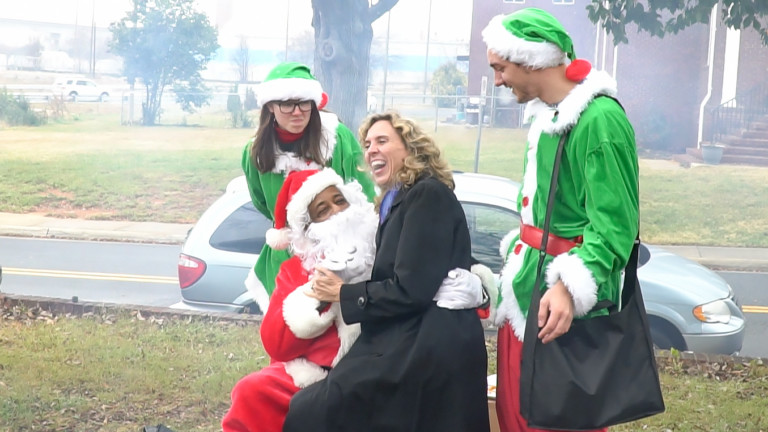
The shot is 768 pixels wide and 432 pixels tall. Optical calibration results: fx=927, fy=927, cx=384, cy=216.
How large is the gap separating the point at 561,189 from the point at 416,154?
48 cm

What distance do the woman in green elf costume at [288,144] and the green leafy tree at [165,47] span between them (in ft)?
28.7

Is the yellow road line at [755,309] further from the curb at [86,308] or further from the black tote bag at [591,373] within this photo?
the black tote bag at [591,373]

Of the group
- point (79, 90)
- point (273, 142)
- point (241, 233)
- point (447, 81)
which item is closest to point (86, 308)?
point (241, 233)

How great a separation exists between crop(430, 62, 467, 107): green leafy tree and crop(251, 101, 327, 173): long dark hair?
8.85 metres

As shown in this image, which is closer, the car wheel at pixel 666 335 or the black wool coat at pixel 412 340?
the black wool coat at pixel 412 340

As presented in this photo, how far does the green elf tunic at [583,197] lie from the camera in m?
2.23

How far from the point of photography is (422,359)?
2.58 m

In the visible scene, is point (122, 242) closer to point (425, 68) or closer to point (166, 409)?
point (425, 68)

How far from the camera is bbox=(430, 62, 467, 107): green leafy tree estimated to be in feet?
40.8

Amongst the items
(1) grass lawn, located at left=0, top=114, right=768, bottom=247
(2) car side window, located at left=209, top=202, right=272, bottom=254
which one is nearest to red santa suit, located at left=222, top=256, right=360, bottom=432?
(2) car side window, located at left=209, top=202, right=272, bottom=254

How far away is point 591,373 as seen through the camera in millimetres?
2299

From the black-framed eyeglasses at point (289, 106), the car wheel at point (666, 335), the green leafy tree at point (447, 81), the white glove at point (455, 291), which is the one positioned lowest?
the car wheel at point (666, 335)

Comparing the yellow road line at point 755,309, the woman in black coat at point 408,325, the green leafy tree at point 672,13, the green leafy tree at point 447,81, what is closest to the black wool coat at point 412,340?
the woman in black coat at point 408,325

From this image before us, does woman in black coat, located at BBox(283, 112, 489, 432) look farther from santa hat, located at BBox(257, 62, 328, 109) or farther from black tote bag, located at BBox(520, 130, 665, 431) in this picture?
santa hat, located at BBox(257, 62, 328, 109)
